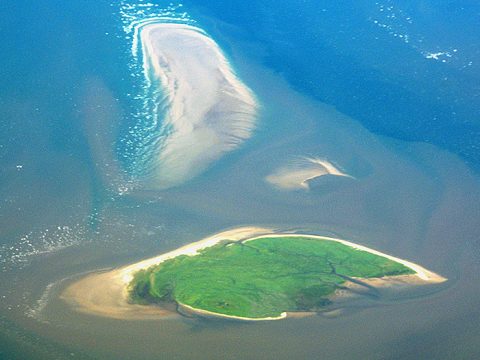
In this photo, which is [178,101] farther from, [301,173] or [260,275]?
[260,275]

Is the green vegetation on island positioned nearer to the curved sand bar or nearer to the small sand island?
the small sand island

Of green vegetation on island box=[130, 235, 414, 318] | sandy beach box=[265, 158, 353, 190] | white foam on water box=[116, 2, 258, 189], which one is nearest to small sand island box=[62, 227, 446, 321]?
green vegetation on island box=[130, 235, 414, 318]

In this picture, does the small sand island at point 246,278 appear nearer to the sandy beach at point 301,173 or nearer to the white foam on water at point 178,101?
the sandy beach at point 301,173

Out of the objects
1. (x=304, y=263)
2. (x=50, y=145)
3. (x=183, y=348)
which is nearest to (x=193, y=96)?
(x=50, y=145)

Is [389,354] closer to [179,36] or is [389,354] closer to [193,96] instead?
[193,96]

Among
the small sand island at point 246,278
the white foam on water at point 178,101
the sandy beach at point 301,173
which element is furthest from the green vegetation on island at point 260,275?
the white foam on water at point 178,101
